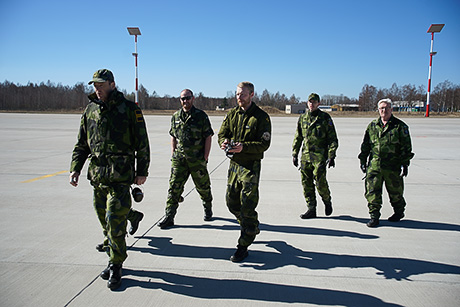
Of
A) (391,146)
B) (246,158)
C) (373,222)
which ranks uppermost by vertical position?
(391,146)

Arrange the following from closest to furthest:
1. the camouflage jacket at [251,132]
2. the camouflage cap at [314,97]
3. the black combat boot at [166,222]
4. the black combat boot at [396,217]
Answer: the camouflage jacket at [251,132] < the black combat boot at [166,222] < the black combat boot at [396,217] < the camouflage cap at [314,97]

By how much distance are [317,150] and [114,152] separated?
3.06m

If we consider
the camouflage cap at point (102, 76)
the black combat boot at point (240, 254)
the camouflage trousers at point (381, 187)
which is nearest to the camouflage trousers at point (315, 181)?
the camouflage trousers at point (381, 187)

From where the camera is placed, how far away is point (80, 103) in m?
102

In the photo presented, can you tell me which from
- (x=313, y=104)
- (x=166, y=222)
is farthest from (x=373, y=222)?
(x=166, y=222)

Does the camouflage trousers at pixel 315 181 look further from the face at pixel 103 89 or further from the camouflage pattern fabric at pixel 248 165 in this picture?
the face at pixel 103 89

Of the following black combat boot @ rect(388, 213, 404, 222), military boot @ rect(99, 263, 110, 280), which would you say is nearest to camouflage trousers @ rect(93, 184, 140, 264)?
military boot @ rect(99, 263, 110, 280)

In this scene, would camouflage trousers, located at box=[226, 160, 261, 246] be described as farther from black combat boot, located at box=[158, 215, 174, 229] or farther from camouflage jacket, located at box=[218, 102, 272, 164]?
black combat boot, located at box=[158, 215, 174, 229]

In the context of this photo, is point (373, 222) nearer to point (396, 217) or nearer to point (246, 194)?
point (396, 217)

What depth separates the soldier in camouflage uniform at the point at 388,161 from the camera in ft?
15.0

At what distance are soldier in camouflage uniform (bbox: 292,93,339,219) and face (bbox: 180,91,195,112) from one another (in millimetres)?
1804

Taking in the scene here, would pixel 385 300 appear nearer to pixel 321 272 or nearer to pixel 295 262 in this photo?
pixel 321 272

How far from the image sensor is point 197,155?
457 centimetres

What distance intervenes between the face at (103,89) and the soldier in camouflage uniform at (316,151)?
2876 mm
